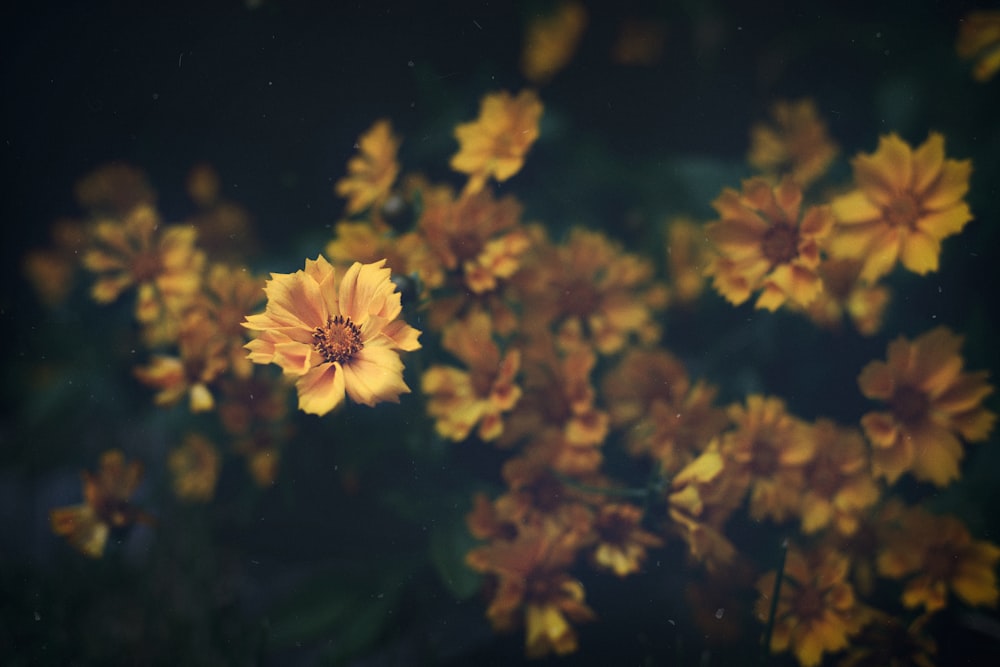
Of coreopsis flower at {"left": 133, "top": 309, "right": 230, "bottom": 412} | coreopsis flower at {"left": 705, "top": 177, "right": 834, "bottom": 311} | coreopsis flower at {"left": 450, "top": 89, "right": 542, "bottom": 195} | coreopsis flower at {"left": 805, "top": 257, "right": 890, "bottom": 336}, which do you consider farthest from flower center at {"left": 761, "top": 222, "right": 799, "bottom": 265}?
coreopsis flower at {"left": 133, "top": 309, "right": 230, "bottom": 412}

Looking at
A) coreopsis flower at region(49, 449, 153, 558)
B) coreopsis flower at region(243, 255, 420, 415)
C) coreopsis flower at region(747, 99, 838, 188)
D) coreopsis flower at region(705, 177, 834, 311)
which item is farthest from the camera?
coreopsis flower at region(747, 99, 838, 188)

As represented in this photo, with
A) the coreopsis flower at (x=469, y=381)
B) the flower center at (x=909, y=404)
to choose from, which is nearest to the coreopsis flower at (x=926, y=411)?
the flower center at (x=909, y=404)

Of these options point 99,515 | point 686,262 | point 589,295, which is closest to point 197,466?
point 99,515

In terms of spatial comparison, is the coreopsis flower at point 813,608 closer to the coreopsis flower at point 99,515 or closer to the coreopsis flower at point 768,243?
the coreopsis flower at point 768,243

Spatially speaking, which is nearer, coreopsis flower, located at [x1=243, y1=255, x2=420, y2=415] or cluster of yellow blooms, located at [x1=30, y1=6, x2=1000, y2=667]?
coreopsis flower, located at [x1=243, y1=255, x2=420, y2=415]

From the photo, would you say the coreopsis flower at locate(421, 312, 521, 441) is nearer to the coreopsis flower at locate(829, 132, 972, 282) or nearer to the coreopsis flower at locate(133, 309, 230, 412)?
the coreopsis flower at locate(133, 309, 230, 412)

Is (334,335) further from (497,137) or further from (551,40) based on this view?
(551,40)
